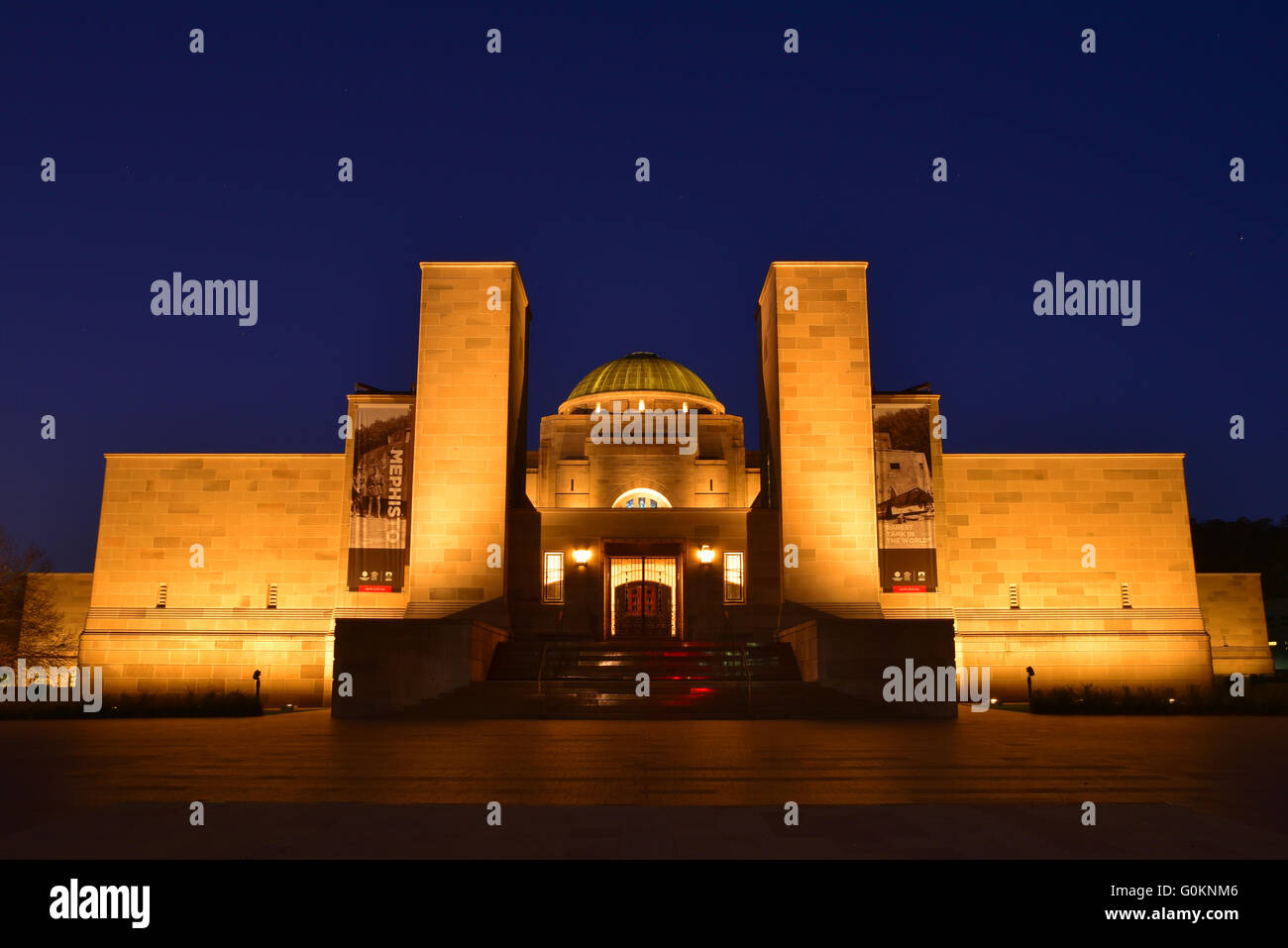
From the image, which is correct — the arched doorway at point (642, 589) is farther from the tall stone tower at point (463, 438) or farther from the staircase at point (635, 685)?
the staircase at point (635, 685)

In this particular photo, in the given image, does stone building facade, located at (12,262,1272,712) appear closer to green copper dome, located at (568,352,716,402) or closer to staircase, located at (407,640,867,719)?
staircase, located at (407,640,867,719)

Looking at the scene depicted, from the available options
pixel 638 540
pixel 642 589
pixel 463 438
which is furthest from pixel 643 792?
pixel 463 438

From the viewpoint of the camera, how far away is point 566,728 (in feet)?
50.4

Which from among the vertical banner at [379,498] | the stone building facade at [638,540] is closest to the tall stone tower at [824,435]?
the stone building facade at [638,540]

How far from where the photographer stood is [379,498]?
30828 mm

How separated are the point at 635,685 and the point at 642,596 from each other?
950 cm

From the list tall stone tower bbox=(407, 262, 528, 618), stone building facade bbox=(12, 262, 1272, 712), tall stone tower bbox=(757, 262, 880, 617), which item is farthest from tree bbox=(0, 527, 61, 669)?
tall stone tower bbox=(757, 262, 880, 617)

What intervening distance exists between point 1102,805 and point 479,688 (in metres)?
14.9

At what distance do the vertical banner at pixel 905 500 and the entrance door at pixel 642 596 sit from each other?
23.1 feet

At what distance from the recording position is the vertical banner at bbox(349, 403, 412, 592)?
100ft

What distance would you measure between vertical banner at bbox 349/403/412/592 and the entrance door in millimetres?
7039

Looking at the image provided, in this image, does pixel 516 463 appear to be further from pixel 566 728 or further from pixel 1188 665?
pixel 1188 665
